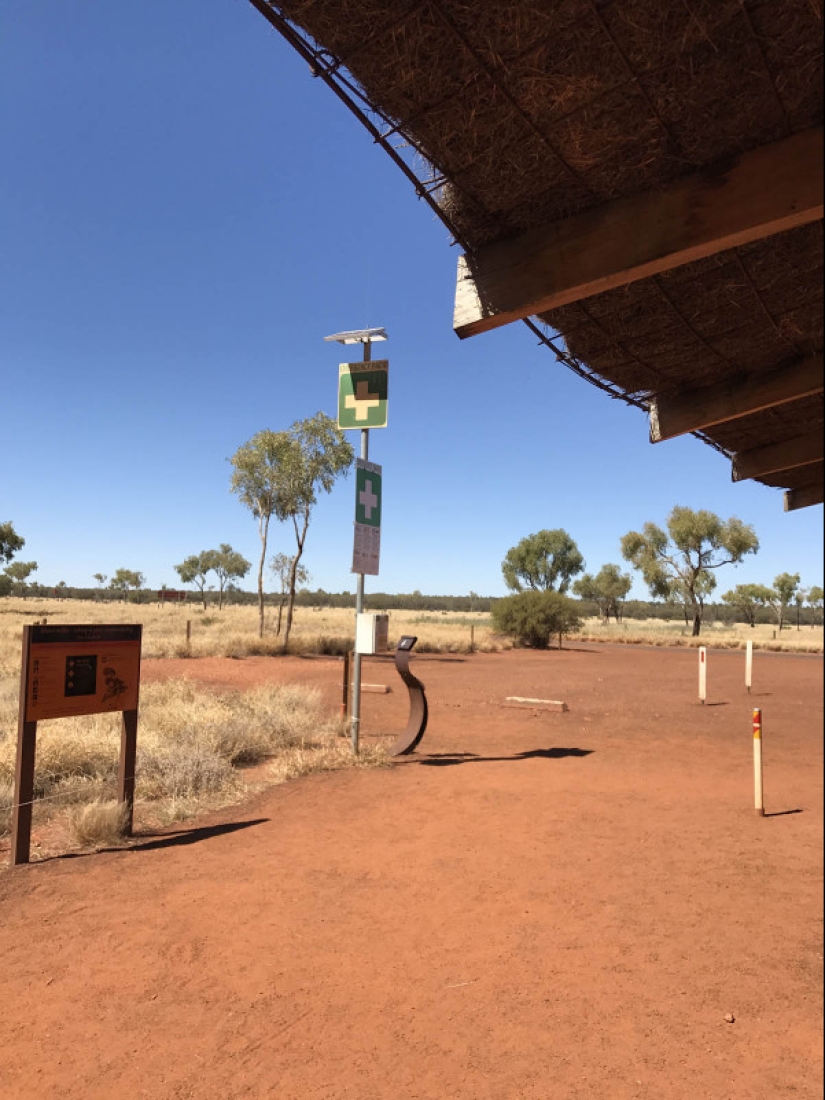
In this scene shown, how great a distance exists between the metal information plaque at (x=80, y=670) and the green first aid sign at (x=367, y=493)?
117 inches

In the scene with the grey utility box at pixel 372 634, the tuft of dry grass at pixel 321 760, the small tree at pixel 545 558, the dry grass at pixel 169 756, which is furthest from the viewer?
the small tree at pixel 545 558

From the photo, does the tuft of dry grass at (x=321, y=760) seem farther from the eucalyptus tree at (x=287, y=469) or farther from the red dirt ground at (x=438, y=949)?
the eucalyptus tree at (x=287, y=469)

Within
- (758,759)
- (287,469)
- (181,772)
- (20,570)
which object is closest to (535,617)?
(287,469)

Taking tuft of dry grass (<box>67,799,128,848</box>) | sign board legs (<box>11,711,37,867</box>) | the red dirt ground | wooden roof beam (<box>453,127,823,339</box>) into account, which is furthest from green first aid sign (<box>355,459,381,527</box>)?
wooden roof beam (<box>453,127,823,339</box>)

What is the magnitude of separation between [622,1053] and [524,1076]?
0.42m

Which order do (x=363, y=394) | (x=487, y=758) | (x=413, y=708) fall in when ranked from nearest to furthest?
(x=363, y=394), (x=487, y=758), (x=413, y=708)

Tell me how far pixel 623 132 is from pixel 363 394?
22.2 ft

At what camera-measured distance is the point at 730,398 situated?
5.92ft

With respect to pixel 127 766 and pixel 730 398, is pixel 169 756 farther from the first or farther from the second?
pixel 730 398

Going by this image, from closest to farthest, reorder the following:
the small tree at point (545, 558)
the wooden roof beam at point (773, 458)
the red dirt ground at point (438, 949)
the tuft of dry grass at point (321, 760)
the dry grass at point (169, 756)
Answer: the wooden roof beam at point (773, 458), the red dirt ground at point (438, 949), the dry grass at point (169, 756), the tuft of dry grass at point (321, 760), the small tree at point (545, 558)

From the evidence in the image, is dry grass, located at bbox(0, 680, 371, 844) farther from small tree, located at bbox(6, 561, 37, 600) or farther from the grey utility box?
small tree, located at bbox(6, 561, 37, 600)

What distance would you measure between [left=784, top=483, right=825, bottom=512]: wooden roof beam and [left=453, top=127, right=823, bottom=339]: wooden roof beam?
39 cm

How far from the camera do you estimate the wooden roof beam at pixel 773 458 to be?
4.80ft

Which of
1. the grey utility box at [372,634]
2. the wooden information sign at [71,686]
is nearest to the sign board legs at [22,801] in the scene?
the wooden information sign at [71,686]
